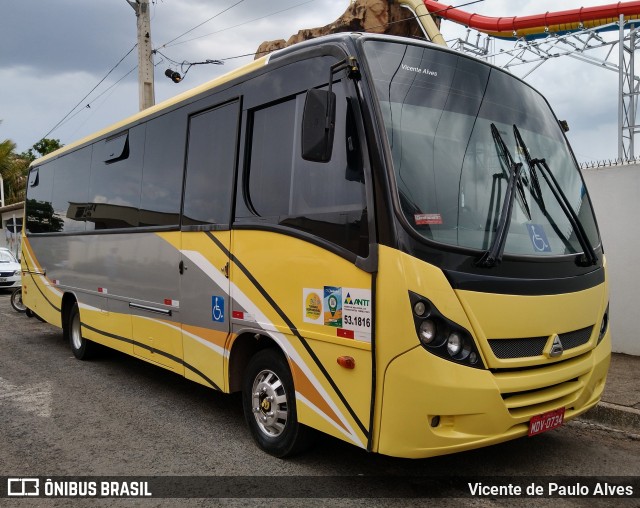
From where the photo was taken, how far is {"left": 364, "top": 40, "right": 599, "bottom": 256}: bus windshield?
12.5 feet

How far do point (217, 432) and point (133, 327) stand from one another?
210 centimetres

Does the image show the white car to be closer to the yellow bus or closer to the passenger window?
the passenger window

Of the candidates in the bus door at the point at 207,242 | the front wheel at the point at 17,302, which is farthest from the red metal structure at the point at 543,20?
the bus door at the point at 207,242

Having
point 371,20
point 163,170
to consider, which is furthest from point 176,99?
point 371,20

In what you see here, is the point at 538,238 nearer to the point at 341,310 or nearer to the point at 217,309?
the point at 341,310

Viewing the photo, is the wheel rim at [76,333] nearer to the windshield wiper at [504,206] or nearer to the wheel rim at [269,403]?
the wheel rim at [269,403]

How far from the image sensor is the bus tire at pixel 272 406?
14.6 ft

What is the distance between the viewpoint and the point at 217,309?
17.1ft

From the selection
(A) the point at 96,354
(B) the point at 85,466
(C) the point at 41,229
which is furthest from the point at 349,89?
(C) the point at 41,229

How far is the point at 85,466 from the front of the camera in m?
4.54

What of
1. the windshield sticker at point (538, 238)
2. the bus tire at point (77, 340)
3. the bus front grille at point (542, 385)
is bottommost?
the bus tire at point (77, 340)

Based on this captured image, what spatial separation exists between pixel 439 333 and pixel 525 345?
2.21ft

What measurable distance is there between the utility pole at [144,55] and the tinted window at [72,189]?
20.4 feet

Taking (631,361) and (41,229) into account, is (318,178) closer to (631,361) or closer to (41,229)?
(631,361)
